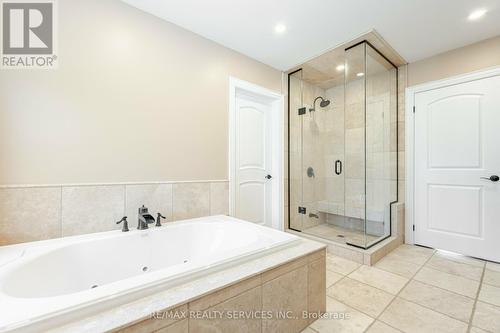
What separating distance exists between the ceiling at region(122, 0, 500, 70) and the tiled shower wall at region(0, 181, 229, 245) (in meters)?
1.55

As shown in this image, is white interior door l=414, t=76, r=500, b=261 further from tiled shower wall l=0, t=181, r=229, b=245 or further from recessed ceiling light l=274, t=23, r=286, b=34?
→ tiled shower wall l=0, t=181, r=229, b=245

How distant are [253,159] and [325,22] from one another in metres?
1.66

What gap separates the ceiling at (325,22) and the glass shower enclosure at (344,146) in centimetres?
34

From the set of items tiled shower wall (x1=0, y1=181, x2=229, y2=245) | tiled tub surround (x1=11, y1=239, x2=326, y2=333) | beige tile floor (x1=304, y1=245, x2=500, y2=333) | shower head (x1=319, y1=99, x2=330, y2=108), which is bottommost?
beige tile floor (x1=304, y1=245, x2=500, y2=333)

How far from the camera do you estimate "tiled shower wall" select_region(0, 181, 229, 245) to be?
141 cm

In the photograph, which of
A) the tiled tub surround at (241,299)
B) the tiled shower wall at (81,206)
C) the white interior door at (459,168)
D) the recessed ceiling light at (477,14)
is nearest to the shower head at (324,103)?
the white interior door at (459,168)

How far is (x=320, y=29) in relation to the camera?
2.16 metres

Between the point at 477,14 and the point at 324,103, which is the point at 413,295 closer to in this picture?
the point at 477,14

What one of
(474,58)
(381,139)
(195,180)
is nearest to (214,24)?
(195,180)

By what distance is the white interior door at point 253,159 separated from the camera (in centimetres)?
273

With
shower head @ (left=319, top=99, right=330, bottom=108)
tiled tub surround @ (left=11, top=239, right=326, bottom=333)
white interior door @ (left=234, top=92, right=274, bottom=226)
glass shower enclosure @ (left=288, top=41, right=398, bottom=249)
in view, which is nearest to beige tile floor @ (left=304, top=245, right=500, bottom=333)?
tiled tub surround @ (left=11, top=239, right=326, bottom=333)

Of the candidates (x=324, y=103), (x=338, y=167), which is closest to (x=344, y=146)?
(x=338, y=167)

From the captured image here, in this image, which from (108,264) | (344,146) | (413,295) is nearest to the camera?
(108,264)

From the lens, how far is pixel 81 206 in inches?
63.3
